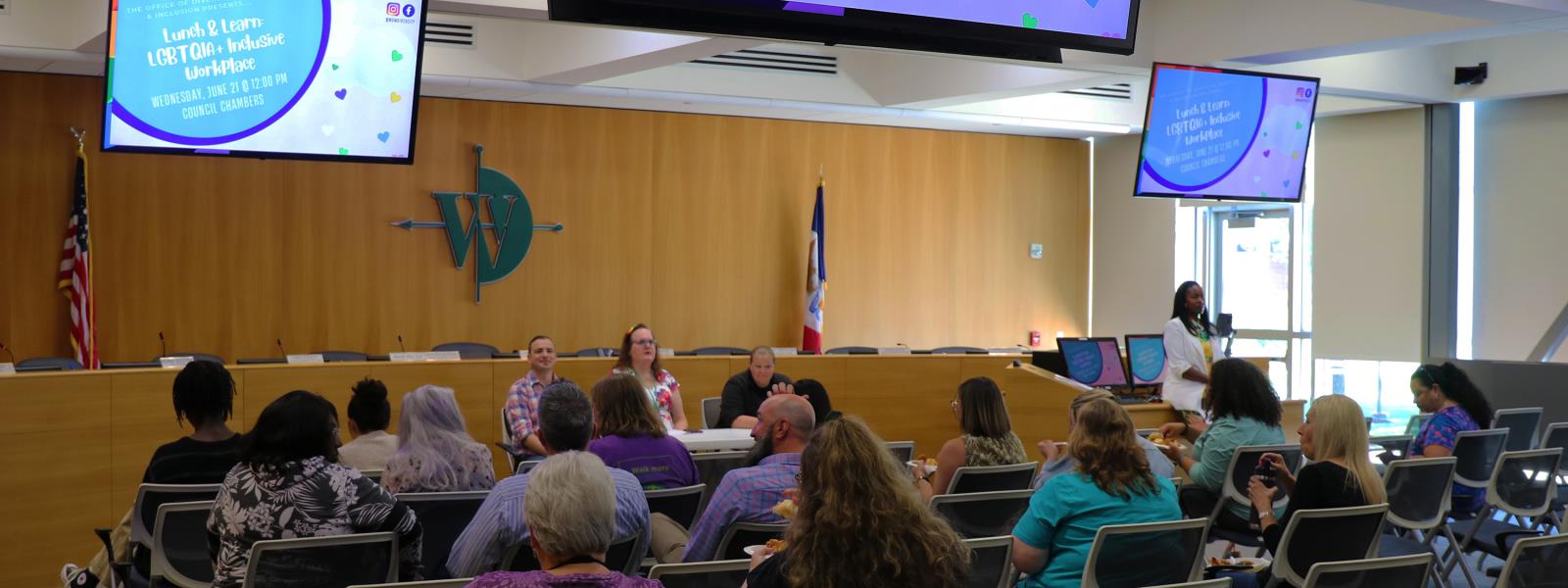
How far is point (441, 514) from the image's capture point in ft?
13.0

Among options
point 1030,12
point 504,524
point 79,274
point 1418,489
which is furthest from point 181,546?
point 79,274

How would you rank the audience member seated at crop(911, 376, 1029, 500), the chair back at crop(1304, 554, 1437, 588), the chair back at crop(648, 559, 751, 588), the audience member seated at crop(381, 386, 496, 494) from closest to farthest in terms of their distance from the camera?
the chair back at crop(648, 559, 751, 588) < the chair back at crop(1304, 554, 1437, 588) < the audience member seated at crop(381, 386, 496, 494) < the audience member seated at crop(911, 376, 1029, 500)

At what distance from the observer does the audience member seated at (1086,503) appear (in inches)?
137

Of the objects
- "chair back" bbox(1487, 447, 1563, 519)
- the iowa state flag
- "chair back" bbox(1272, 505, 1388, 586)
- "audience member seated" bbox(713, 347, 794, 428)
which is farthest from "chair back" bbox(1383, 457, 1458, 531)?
the iowa state flag

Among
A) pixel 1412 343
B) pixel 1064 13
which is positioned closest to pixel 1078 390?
pixel 1064 13

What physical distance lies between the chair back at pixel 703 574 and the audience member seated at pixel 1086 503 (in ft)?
3.05

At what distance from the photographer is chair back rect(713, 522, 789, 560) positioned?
3.53 meters

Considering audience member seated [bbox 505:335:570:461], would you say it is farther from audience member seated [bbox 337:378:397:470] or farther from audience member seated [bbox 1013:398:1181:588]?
audience member seated [bbox 1013:398:1181:588]

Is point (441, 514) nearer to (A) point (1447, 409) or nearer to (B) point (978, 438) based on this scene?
(B) point (978, 438)

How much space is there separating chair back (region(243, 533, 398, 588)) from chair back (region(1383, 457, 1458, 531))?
3872mm

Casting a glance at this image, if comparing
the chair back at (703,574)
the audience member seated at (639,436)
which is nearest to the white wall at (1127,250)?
the audience member seated at (639,436)

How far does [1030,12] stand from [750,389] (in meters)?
2.93

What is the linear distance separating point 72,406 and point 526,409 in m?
2.11

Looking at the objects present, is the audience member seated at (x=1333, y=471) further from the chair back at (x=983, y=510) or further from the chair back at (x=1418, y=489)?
the chair back at (x=1418, y=489)
